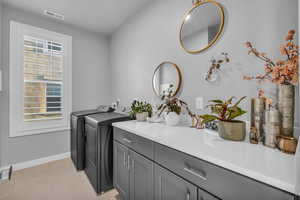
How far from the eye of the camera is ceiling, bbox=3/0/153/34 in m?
2.07

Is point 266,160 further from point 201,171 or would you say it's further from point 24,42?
point 24,42

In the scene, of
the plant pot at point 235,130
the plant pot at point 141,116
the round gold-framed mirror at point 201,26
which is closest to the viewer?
the plant pot at point 235,130

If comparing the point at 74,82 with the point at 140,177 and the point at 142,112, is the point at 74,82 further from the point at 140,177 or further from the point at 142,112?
the point at 140,177

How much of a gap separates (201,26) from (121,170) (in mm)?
1756

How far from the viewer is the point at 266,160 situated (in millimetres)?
651

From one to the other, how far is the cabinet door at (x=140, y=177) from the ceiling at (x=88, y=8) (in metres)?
2.22

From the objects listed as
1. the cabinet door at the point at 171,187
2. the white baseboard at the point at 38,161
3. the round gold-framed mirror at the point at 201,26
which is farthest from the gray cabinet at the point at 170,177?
the white baseboard at the point at 38,161

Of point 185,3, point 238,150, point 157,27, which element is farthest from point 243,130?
point 157,27

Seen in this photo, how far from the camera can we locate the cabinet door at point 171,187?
2.66 ft

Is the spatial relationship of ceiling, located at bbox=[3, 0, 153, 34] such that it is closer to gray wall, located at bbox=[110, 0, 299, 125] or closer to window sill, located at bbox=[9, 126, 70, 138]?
gray wall, located at bbox=[110, 0, 299, 125]

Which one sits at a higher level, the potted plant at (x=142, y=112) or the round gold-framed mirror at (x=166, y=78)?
the round gold-framed mirror at (x=166, y=78)

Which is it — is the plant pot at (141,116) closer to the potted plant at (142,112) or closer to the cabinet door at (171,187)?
A: the potted plant at (142,112)

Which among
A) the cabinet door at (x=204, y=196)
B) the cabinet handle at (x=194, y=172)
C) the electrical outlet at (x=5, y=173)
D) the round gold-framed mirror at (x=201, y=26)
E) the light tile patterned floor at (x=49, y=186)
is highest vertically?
the round gold-framed mirror at (x=201, y=26)

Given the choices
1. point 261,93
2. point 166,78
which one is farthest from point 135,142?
point 261,93
